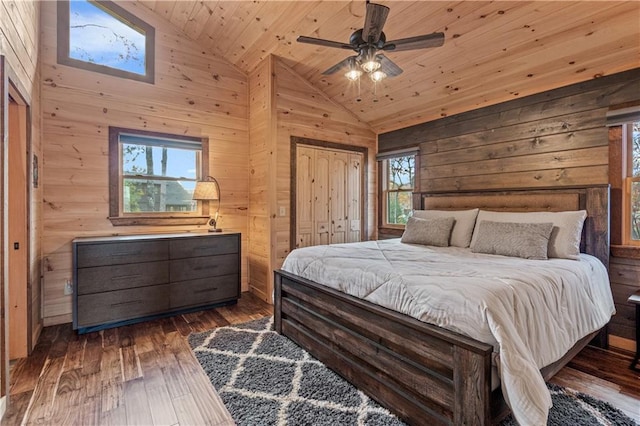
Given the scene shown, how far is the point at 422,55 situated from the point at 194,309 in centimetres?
363

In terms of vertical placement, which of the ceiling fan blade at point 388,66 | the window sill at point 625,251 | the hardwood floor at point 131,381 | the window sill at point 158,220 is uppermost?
the ceiling fan blade at point 388,66

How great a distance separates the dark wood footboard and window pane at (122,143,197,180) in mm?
2370

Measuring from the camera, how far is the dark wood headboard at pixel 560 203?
270 cm

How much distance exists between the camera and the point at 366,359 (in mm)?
1971

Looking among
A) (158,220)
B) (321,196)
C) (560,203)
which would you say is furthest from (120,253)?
(560,203)

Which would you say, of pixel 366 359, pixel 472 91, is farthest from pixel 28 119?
pixel 472 91

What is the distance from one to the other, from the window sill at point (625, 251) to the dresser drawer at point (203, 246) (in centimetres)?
366

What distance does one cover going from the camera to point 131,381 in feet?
7.16

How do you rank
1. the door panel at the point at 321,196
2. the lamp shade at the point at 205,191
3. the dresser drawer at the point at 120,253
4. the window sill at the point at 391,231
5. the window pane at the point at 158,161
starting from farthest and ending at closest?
the window sill at the point at 391,231, the door panel at the point at 321,196, the lamp shade at the point at 205,191, the window pane at the point at 158,161, the dresser drawer at the point at 120,253

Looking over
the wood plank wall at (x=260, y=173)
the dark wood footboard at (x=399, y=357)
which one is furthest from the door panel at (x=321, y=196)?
the dark wood footboard at (x=399, y=357)

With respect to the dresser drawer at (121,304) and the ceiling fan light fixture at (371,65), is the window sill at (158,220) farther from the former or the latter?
the ceiling fan light fixture at (371,65)

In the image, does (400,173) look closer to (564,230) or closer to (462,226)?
(462,226)

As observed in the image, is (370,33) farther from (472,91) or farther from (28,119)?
(28,119)

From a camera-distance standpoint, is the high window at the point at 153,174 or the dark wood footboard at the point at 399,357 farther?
the high window at the point at 153,174
